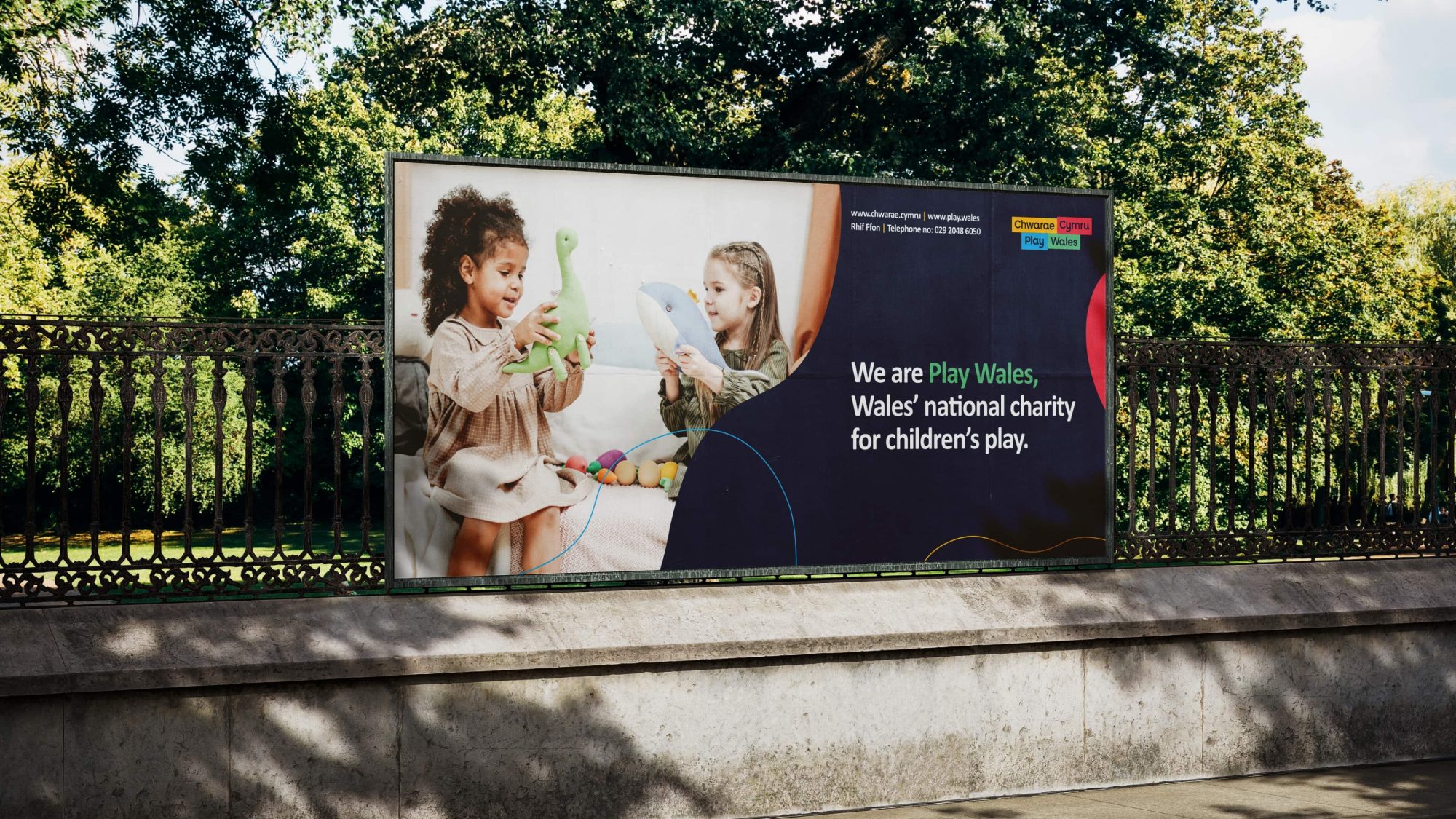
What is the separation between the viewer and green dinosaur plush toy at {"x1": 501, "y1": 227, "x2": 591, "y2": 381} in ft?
23.4

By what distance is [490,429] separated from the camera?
7.03 m

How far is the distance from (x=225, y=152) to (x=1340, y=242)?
24.6m

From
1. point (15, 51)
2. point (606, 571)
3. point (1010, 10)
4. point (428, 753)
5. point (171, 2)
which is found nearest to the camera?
point (428, 753)

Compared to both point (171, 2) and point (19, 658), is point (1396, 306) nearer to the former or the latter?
point (171, 2)

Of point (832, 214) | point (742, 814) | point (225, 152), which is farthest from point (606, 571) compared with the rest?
point (225, 152)

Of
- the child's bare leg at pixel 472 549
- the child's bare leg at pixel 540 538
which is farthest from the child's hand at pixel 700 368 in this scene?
the child's bare leg at pixel 472 549

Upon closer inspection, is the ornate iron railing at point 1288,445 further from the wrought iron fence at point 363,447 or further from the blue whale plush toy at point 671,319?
the blue whale plush toy at point 671,319

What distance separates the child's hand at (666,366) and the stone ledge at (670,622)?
115cm

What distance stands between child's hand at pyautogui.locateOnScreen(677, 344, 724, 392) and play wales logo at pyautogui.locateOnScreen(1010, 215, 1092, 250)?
6.64 feet

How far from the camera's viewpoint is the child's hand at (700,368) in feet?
24.1

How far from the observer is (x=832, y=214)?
25.2 feet

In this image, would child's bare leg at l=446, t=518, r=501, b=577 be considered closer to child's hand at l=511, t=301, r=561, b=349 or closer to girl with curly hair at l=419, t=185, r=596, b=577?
girl with curly hair at l=419, t=185, r=596, b=577

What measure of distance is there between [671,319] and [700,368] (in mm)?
306

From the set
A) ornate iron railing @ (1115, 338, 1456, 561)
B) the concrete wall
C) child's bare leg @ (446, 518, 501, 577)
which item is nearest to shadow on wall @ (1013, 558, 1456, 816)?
the concrete wall
